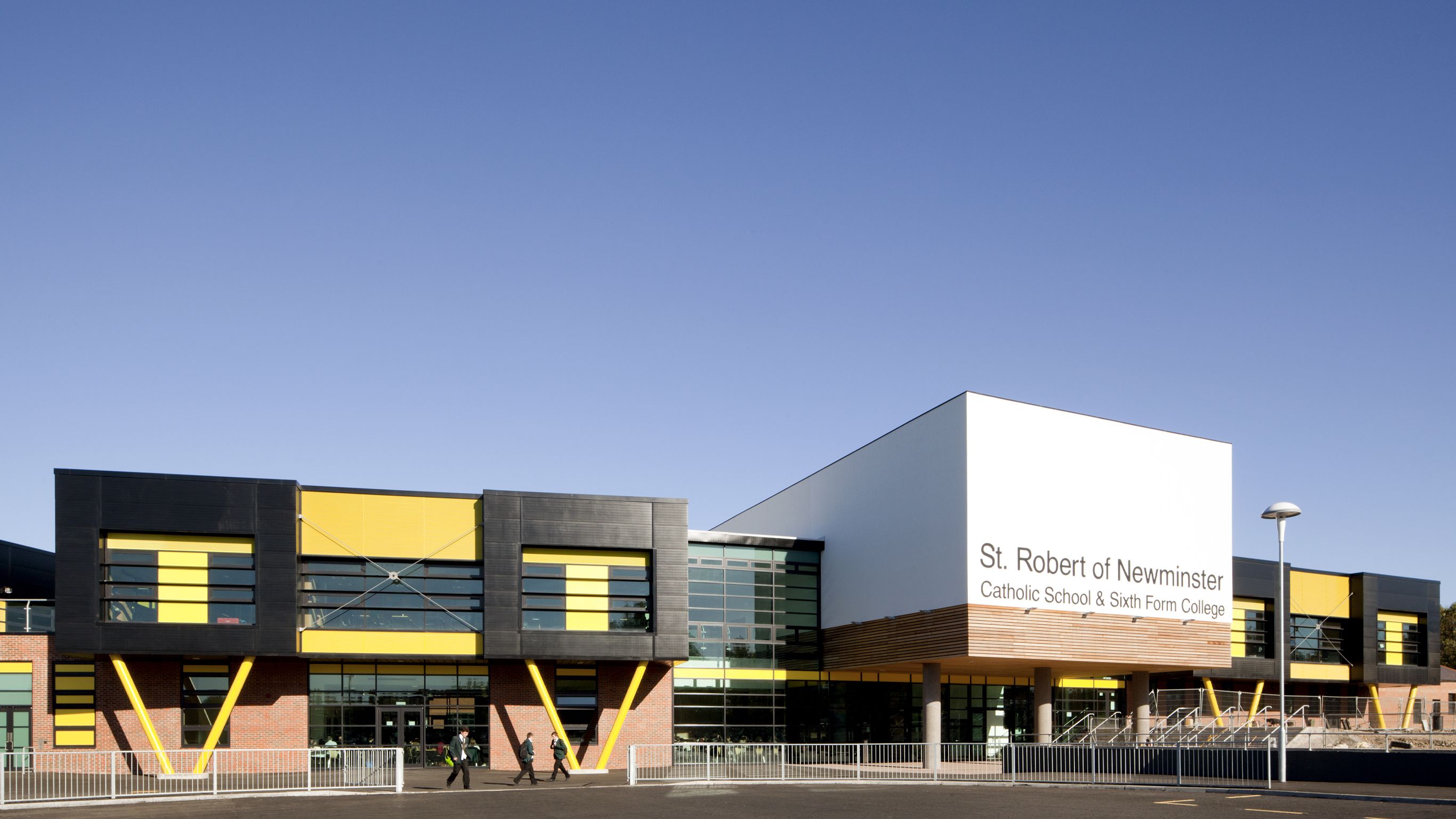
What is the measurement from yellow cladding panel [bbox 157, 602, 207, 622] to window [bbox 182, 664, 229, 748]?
2.12 metres

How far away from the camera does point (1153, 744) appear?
135 feet

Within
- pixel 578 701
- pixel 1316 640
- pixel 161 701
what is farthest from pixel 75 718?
pixel 1316 640

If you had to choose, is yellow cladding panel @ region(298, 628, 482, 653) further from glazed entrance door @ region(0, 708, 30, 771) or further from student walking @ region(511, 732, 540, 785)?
glazed entrance door @ region(0, 708, 30, 771)

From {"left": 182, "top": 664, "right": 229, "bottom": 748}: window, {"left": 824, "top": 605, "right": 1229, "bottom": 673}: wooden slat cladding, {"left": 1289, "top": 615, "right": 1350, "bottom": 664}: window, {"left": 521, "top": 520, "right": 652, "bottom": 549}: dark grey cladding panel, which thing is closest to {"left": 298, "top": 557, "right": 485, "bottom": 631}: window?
{"left": 521, "top": 520, "right": 652, "bottom": 549}: dark grey cladding panel

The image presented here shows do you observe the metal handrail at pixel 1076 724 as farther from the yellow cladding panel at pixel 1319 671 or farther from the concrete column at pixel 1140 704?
the yellow cladding panel at pixel 1319 671

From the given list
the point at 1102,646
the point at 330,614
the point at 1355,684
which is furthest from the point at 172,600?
the point at 1355,684

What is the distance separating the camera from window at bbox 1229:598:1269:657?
2140 inches

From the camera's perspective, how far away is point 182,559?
36.3m

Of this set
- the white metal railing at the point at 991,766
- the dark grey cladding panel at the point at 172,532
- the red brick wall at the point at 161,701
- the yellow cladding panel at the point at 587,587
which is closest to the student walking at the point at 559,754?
the white metal railing at the point at 991,766

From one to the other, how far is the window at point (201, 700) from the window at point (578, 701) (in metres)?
10.2

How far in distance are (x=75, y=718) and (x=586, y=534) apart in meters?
16.6

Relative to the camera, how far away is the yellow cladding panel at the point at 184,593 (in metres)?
36.0

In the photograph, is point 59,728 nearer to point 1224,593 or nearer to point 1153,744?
point 1153,744

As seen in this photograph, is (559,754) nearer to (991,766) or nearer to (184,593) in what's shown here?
(184,593)
